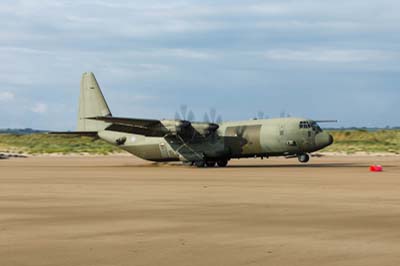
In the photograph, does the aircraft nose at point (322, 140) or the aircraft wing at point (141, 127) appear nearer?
the aircraft nose at point (322, 140)

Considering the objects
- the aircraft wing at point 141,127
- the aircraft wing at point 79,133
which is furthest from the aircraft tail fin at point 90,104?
the aircraft wing at point 141,127

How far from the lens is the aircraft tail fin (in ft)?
193

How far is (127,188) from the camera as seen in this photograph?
31016mm

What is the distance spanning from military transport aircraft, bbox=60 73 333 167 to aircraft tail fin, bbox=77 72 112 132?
0.07 metres

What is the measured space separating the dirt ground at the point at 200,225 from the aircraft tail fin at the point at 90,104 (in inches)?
1088

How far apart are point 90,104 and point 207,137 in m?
10.6

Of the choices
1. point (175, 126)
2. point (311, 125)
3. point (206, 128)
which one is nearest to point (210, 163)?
point (206, 128)

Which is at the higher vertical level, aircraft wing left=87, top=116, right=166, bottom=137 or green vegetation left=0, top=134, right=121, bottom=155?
aircraft wing left=87, top=116, right=166, bottom=137

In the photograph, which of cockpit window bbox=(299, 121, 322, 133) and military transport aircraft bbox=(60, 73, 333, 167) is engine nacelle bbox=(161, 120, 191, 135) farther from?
cockpit window bbox=(299, 121, 322, 133)

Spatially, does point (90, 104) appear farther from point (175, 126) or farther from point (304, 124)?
point (304, 124)

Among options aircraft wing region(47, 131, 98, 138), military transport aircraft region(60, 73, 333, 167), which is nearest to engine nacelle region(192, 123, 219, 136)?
military transport aircraft region(60, 73, 333, 167)

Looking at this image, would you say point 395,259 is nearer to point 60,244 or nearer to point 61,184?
point 60,244

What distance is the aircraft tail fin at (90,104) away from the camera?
58875 millimetres

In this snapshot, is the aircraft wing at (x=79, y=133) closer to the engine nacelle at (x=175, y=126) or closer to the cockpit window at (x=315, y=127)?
the engine nacelle at (x=175, y=126)
